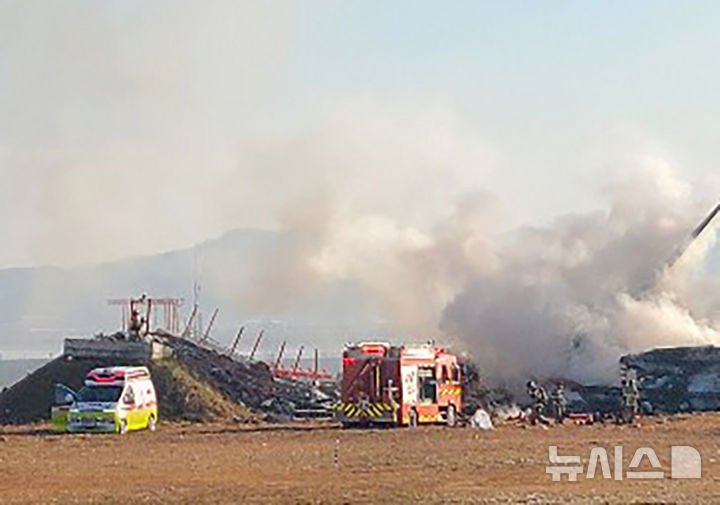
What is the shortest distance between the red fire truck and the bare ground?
171 cm

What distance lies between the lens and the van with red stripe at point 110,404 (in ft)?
163

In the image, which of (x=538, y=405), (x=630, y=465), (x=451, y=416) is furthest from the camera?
(x=538, y=405)

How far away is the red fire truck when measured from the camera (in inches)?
2026

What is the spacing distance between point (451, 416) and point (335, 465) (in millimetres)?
19158

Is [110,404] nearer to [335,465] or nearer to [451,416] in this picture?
[451,416]

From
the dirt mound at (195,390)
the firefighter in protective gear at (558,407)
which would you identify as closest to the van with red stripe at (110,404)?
the dirt mound at (195,390)

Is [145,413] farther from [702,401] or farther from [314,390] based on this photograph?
[702,401]

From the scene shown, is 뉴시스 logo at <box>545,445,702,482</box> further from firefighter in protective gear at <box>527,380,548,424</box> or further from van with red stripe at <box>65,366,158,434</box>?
van with red stripe at <box>65,366,158,434</box>

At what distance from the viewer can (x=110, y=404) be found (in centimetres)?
5000

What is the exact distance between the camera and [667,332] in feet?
254

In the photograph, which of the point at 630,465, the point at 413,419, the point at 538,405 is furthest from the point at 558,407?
the point at 630,465

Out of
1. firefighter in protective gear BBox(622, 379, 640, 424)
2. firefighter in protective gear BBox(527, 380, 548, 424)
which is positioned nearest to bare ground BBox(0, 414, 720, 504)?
firefighter in protective gear BBox(622, 379, 640, 424)

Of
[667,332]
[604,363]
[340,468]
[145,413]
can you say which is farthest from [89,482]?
[667,332]

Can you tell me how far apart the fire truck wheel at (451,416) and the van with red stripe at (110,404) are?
36.7 ft
